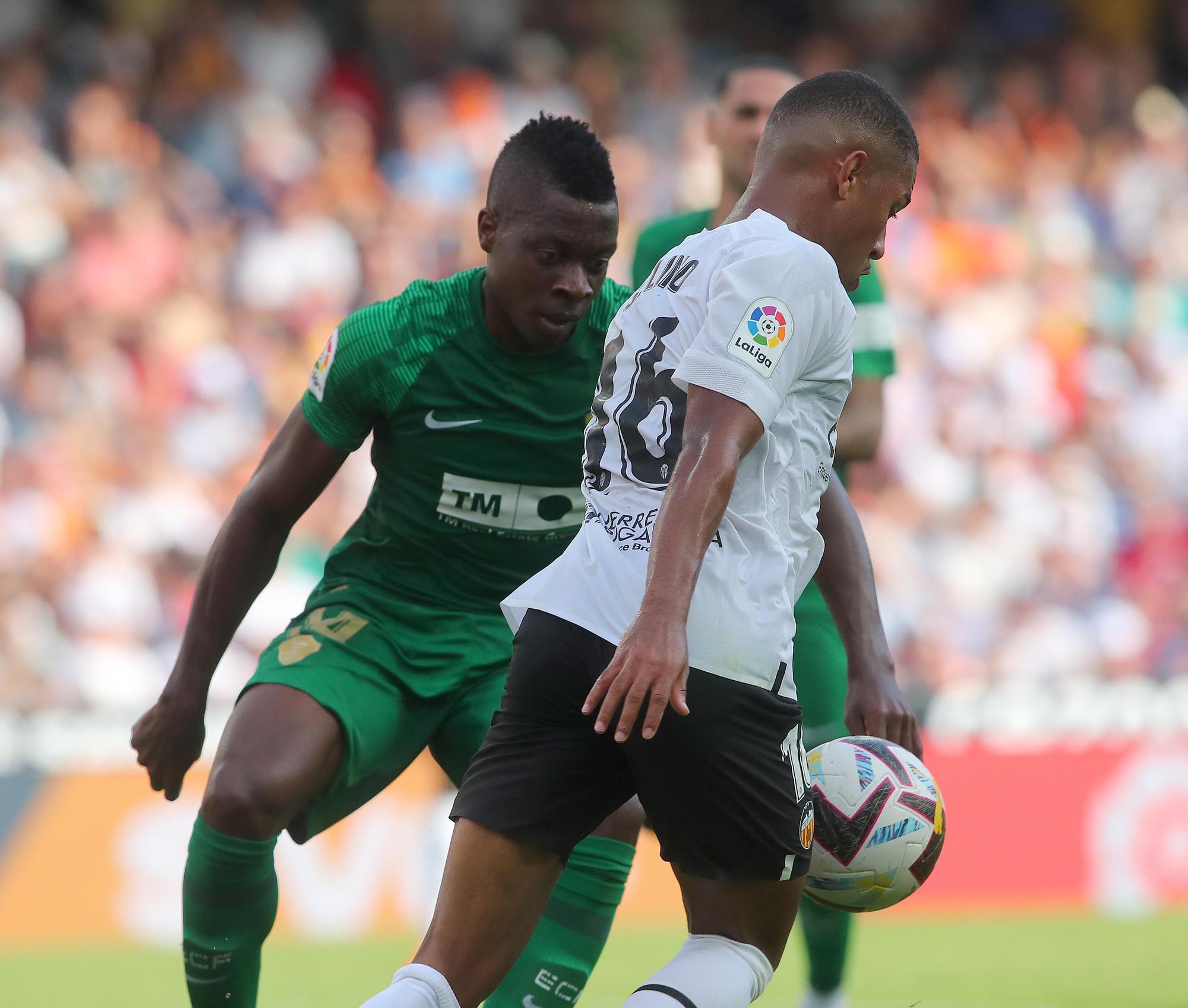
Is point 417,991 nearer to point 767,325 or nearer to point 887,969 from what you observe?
point 767,325

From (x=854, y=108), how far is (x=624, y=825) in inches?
75.7

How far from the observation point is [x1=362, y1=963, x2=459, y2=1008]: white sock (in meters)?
3.02

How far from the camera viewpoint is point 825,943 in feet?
17.3

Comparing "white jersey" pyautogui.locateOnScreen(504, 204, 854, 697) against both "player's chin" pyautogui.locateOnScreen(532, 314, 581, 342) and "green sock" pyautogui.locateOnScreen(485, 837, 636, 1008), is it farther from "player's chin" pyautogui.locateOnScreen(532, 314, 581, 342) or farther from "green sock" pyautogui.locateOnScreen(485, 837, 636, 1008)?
"green sock" pyautogui.locateOnScreen(485, 837, 636, 1008)

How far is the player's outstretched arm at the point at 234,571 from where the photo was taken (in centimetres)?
419

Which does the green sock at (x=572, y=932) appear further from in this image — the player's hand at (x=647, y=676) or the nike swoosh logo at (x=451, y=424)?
the player's hand at (x=647, y=676)

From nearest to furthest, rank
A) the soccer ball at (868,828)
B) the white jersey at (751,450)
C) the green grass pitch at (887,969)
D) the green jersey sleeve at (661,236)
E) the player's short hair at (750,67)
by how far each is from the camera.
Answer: the white jersey at (751,450) < the soccer ball at (868,828) < the green jersey sleeve at (661,236) < the player's short hair at (750,67) < the green grass pitch at (887,969)

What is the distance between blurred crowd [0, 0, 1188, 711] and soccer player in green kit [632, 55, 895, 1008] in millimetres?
4928

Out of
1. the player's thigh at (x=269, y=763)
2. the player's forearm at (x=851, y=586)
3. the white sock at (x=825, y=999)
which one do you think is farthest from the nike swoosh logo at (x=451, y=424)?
the white sock at (x=825, y=999)

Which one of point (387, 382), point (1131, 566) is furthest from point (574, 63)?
point (387, 382)

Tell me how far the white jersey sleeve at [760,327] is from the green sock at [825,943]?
261 centimetres

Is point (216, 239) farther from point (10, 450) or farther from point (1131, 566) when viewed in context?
point (1131, 566)

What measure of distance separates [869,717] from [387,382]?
1.39 metres

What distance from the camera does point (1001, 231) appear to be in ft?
46.5
